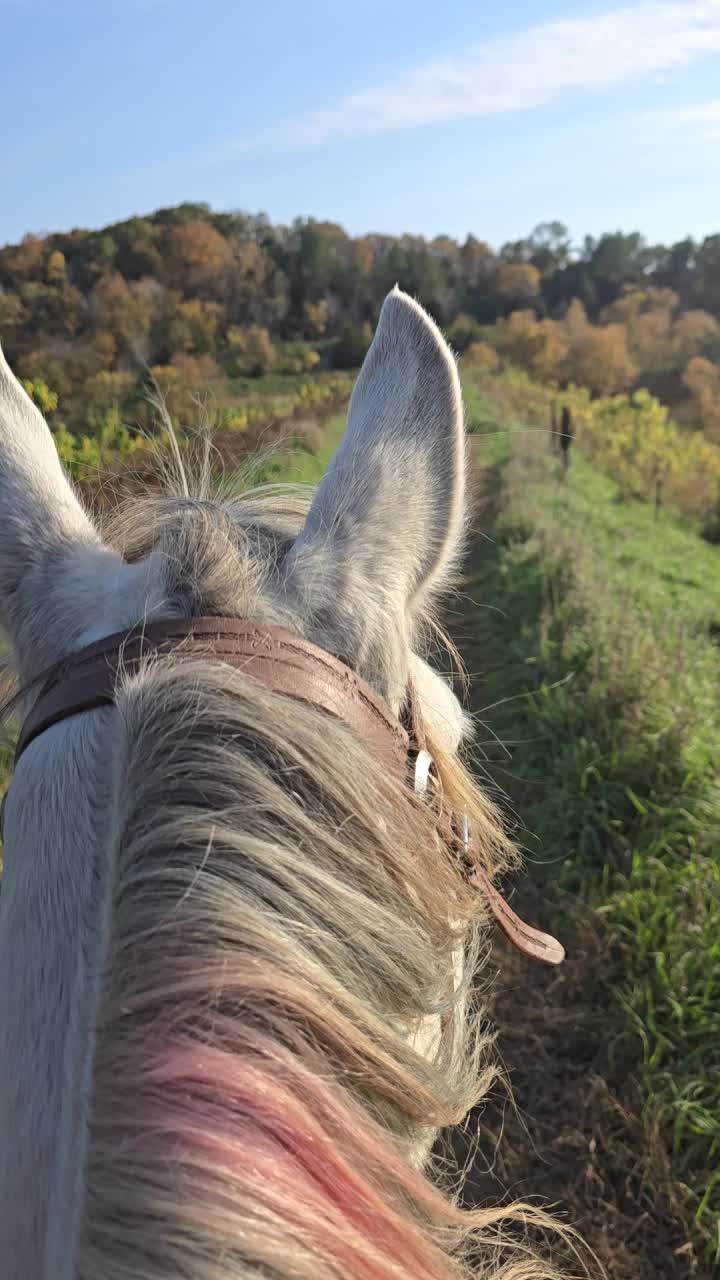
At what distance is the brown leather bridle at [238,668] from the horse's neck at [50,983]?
0.04 m

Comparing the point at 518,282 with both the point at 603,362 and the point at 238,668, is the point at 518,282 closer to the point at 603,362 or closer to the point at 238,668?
the point at 603,362

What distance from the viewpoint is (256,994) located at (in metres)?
0.73

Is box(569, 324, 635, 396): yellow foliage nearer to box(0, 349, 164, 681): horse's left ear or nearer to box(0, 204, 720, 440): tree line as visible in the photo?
box(0, 204, 720, 440): tree line

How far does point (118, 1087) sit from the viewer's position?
2.19 ft

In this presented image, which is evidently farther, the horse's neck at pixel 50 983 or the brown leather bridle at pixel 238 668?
the brown leather bridle at pixel 238 668

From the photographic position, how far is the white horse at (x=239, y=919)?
64 centimetres

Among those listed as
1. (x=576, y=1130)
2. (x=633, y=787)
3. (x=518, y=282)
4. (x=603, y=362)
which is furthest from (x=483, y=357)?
(x=576, y=1130)

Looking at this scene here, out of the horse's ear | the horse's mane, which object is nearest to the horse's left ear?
the horse's mane

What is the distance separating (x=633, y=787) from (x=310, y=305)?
28.6m

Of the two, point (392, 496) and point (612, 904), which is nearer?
point (392, 496)

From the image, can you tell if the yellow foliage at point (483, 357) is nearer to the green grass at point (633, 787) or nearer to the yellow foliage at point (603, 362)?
the yellow foliage at point (603, 362)

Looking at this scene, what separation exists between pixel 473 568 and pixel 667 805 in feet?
18.9

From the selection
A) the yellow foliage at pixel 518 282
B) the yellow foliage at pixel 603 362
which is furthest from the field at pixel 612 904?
the yellow foliage at pixel 518 282

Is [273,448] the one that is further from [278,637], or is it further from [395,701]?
[278,637]
